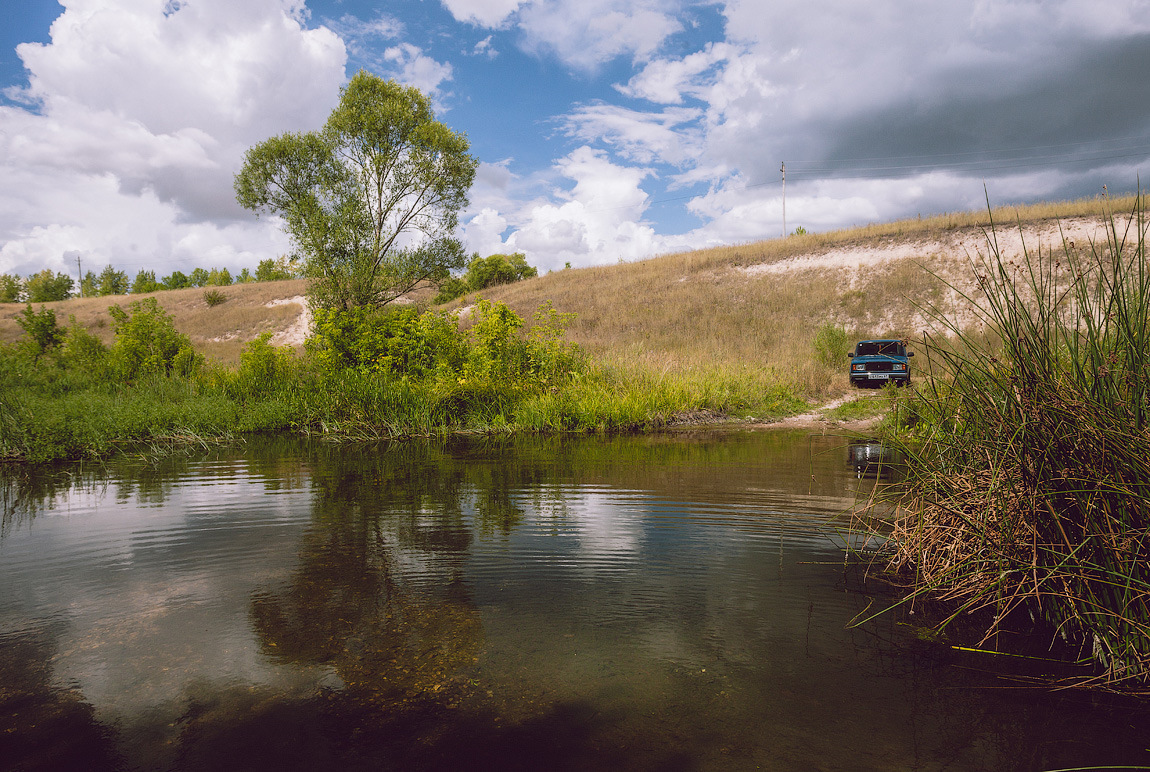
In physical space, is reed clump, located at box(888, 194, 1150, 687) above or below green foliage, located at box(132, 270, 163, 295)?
below

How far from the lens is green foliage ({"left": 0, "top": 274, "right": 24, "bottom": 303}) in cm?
8262

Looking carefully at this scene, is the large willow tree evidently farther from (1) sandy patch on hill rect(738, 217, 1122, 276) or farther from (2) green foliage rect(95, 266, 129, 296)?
(2) green foliage rect(95, 266, 129, 296)

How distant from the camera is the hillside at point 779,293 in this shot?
84.4ft

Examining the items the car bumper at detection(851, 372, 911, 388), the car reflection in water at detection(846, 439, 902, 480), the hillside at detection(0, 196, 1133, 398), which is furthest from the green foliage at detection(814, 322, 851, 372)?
the car reflection in water at detection(846, 439, 902, 480)

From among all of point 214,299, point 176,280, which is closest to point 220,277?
point 176,280

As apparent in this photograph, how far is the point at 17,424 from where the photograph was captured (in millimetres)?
10383

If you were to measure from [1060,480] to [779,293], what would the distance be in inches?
1273

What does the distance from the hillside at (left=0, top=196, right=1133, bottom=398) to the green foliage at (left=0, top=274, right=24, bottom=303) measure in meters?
50.8

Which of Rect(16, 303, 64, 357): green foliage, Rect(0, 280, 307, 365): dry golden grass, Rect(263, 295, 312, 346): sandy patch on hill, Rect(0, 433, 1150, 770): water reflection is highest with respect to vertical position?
Rect(0, 280, 307, 365): dry golden grass

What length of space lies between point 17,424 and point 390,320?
7557 millimetres

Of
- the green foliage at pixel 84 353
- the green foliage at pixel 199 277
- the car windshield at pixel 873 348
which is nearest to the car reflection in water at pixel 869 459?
the car windshield at pixel 873 348

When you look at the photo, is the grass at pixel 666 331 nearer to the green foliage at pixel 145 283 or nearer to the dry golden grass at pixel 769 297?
the dry golden grass at pixel 769 297

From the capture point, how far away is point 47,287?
8062cm

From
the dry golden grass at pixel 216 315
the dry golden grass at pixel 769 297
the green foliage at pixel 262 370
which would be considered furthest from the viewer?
the dry golden grass at pixel 216 315
